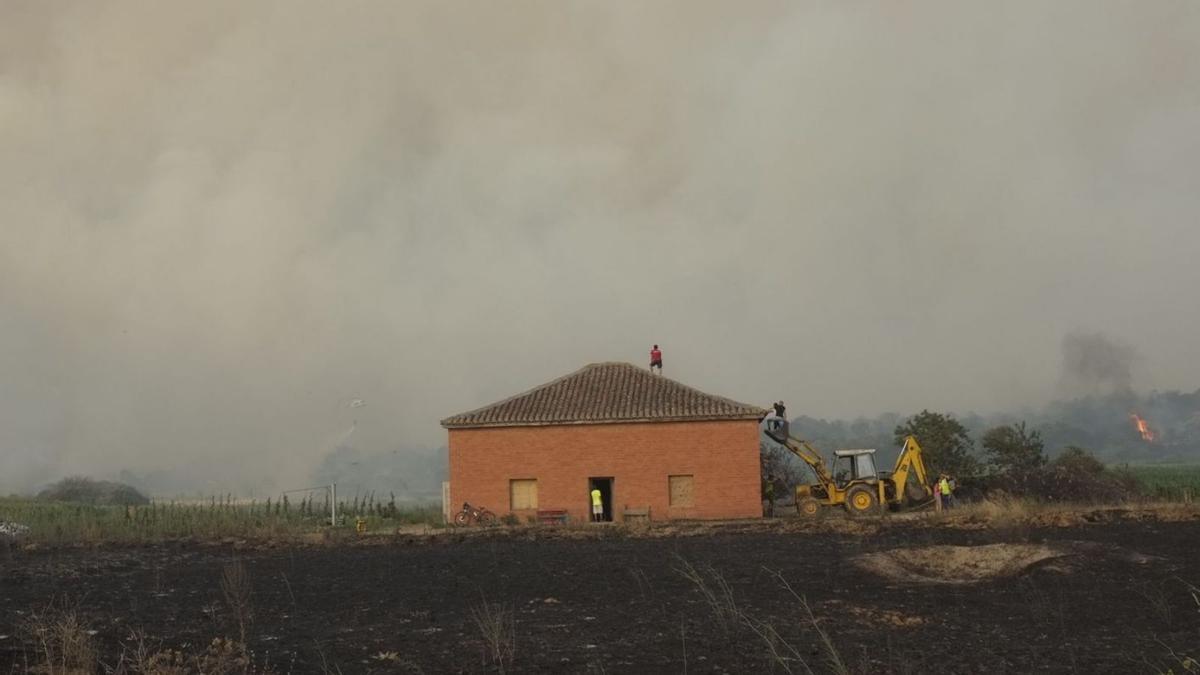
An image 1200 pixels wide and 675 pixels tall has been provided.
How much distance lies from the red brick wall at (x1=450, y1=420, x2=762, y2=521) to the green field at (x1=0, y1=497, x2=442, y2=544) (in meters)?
2.42

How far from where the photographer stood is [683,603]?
11914 millimetres

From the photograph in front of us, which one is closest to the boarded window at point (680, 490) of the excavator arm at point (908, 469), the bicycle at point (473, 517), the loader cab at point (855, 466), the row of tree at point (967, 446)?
the loader cab at point (855, 466)

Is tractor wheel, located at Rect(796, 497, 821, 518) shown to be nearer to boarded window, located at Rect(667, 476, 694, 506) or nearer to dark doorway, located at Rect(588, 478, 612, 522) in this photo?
boarded window, located at Rect(667, 476, 694, 506)

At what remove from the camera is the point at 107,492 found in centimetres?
8094

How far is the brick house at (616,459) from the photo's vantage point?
29.9m

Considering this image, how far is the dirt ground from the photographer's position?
8.66m

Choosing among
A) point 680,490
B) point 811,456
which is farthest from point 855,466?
point 680,490

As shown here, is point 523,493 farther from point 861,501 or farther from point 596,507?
point 861,501

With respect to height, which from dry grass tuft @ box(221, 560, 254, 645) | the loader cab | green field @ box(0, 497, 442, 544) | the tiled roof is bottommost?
dry grass tuft @ box(221, 560, 254, 645)

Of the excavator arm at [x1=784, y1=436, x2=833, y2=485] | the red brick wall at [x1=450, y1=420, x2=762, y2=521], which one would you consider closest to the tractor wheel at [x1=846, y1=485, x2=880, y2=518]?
the excavator arm at [x1=784, y1=436, x2=833, y2=485]

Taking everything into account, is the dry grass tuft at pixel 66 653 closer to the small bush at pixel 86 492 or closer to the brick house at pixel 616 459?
the brick house at pixel 616 459

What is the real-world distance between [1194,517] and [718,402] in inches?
527

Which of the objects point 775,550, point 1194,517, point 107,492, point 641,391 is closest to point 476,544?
point 775,550

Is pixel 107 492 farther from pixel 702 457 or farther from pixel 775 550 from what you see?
pixel 775 550
